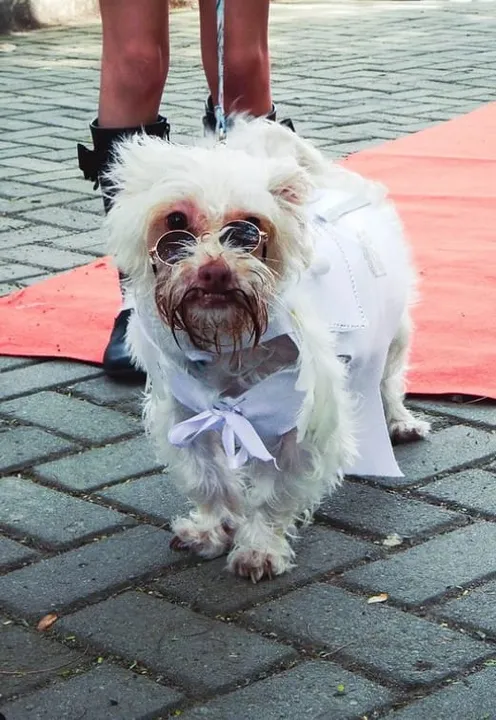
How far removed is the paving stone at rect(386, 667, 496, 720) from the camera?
2432 millimetres

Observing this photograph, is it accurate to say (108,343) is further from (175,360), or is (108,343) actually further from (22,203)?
(22,203)

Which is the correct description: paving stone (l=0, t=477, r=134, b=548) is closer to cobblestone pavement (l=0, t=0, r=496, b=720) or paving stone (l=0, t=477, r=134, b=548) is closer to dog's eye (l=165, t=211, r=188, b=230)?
cobblestone pavement (l=0, t=0, r=496, b=720)

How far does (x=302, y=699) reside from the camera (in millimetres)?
2508

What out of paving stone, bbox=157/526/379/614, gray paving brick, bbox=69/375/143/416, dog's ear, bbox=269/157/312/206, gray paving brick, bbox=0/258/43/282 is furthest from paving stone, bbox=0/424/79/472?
gray paving brick, bbox=0/258/43/282

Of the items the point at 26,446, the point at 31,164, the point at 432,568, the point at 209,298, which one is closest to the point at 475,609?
the point at 432,568

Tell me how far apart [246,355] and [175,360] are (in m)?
0.16

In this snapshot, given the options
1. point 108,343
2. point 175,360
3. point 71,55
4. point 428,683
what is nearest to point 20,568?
point 175,360

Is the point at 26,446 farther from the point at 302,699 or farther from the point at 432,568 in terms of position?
the point at 302,699

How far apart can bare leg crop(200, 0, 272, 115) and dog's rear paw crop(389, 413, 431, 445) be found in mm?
1062

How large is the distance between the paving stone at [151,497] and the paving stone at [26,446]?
30 centimetres

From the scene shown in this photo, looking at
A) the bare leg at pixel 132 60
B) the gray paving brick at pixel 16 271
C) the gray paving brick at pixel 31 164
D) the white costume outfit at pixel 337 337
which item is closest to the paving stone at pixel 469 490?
the white costume outfit at pixel 337 337

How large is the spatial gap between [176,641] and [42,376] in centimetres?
171

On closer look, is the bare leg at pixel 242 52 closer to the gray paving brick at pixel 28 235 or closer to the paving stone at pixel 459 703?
the gray paving brick at pixel 28 235

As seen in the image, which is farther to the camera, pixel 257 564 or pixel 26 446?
pixel 26 446
